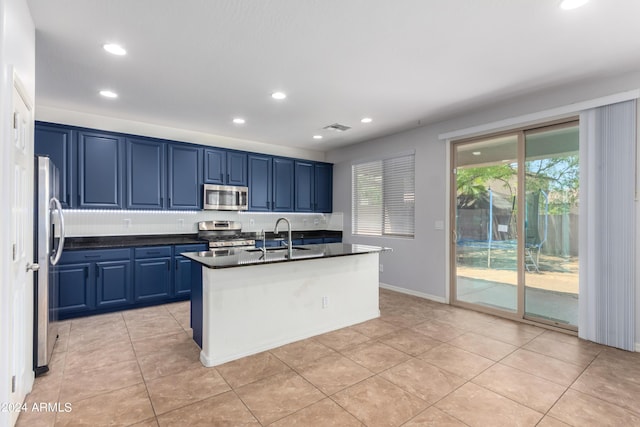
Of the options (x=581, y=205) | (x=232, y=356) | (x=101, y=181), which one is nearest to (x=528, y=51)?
(x=581, y=205)

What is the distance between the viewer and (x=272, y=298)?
10.1 ft

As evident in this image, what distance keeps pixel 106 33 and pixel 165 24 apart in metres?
0.51

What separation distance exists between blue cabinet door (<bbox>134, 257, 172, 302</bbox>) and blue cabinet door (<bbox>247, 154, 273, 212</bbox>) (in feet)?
5.65

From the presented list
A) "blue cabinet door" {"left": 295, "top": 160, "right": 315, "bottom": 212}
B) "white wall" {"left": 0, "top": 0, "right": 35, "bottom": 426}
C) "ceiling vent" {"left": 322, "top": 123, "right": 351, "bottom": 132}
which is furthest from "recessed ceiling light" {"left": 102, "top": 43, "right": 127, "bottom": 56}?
"blue cabinet door" {"left": 295, "top": 160, "right": 315, "bottom": 212}

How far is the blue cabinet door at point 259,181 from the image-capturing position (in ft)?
18.4

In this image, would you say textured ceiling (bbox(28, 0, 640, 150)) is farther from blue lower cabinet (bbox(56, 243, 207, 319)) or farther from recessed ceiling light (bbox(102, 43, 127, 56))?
blue lower cabinet (bbox(56, 243, 207, 319))

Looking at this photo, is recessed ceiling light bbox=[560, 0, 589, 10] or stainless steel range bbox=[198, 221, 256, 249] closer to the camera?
recessed ceiling light bbox=[560, 0, 589, 10]

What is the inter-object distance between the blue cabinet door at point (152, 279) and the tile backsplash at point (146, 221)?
71cm

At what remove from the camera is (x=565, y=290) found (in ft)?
11.7

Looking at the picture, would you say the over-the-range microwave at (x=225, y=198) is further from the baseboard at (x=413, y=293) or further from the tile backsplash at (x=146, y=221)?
the baseboard at (x=413, y=293)

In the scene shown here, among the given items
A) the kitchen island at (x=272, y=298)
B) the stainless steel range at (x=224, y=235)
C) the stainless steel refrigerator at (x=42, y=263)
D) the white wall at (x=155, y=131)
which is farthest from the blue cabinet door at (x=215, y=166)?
the stainless steel refrigerator at (x=42, y=263)

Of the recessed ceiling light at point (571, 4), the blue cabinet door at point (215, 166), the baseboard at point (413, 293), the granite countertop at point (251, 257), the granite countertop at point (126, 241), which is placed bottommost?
the baseboard at point (413, 293)

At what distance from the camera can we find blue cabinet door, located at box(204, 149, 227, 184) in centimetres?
509

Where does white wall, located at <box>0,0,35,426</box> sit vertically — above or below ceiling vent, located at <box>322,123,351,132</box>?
below
